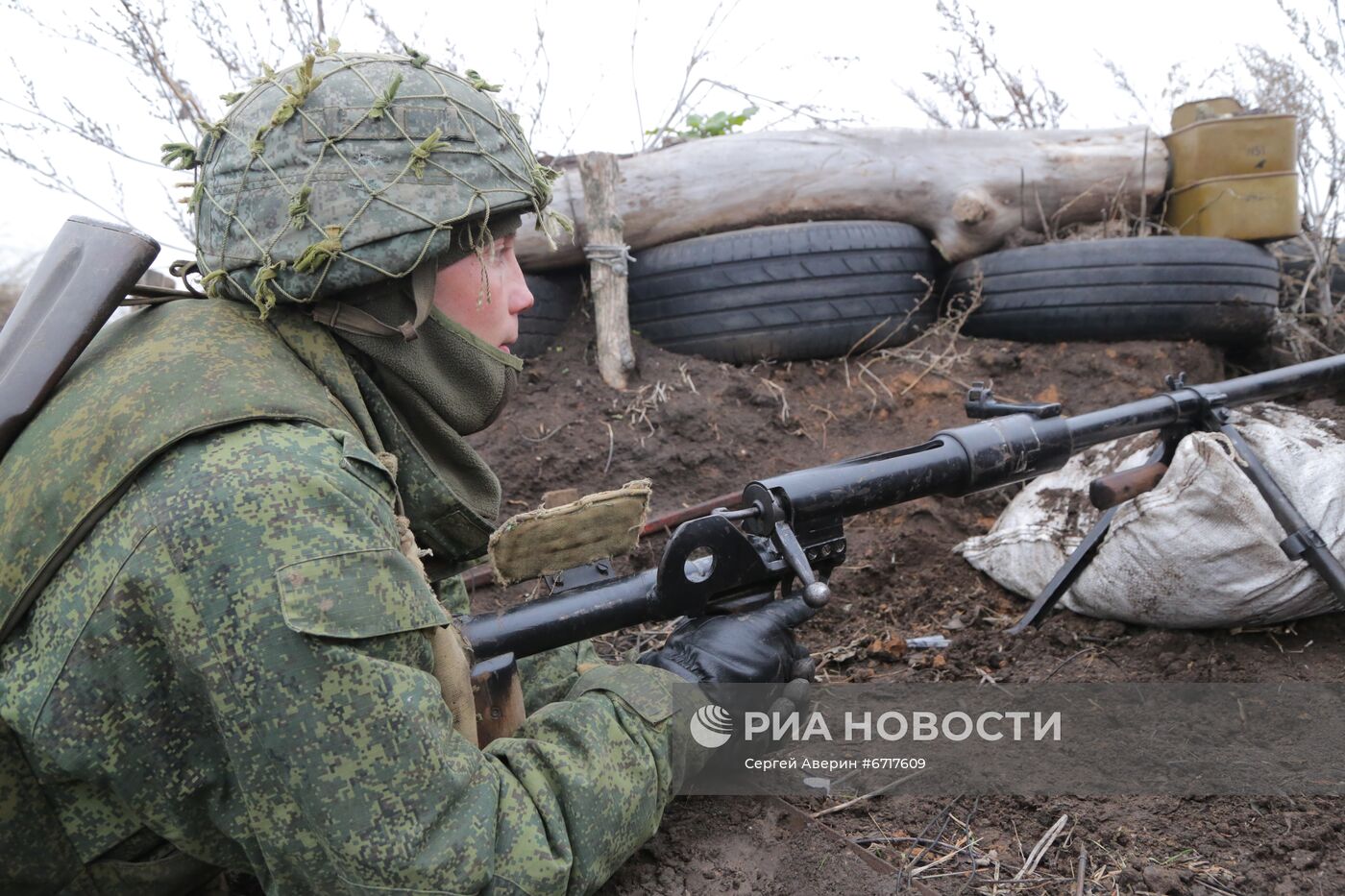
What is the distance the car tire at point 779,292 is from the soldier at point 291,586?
2699mm

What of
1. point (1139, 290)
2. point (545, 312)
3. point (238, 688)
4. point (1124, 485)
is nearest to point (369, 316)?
point (238, 688)

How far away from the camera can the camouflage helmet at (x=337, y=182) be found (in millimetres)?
1771

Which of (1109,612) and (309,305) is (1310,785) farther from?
(309,305)

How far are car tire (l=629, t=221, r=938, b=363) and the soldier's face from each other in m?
2.62

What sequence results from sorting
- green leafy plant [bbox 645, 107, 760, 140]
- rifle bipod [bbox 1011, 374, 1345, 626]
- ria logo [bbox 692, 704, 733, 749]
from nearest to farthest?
ria logo [bbox 692, 704, 733, 749] → rifle bipod [bbox 1011, 374, 1345, 626] → green leafy plant [bbox 645, 107, 760, 140]

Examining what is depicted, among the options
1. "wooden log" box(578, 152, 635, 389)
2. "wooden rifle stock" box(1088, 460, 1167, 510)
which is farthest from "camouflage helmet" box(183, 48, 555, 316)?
"wooden log" box(578, 152, 635, 389)

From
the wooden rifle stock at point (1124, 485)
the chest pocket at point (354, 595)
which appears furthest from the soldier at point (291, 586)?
the wooden rifle stock at point (1124, 485)

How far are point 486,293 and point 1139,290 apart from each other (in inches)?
141

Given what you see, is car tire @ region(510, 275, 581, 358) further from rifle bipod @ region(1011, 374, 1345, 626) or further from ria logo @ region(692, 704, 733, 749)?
ria logo @ region(692, 704, 733, 749)

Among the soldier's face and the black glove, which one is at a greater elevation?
the soldier's face

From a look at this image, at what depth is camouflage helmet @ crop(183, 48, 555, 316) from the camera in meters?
1.77

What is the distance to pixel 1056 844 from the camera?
210 cm

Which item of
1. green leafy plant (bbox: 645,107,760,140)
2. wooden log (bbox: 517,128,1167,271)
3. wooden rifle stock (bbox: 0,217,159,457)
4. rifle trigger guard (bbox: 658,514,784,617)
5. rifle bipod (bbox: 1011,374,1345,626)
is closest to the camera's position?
wooden rifle stock (bbox: 0,217,159,457)

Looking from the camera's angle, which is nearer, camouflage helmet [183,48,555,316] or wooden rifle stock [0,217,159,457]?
wooden rifle stock [0,217,159,457]
